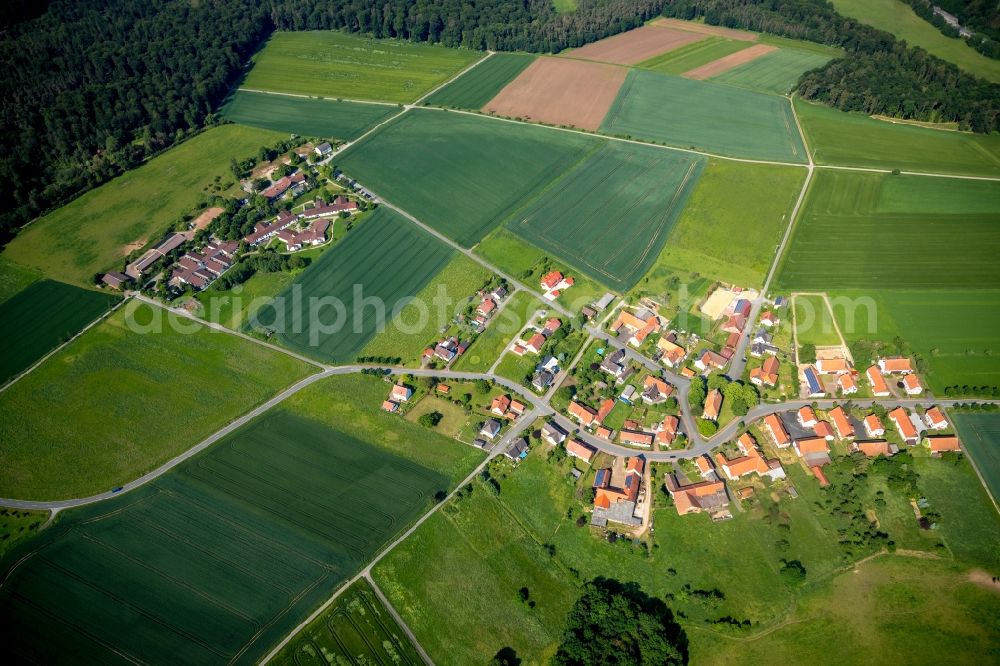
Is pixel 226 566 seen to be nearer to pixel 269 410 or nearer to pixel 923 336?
pixel 269 410

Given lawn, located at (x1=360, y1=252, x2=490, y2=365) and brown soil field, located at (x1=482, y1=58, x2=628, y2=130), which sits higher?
brown soil field, located at (x1=482, y1=58, x2=628, y2=130)

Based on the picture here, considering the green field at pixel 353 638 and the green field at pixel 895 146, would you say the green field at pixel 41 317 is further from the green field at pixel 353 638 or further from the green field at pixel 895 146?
the green field at pixel 895 146

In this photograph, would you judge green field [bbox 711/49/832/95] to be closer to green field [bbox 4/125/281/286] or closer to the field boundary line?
green field [bbox 4/125/281/286]

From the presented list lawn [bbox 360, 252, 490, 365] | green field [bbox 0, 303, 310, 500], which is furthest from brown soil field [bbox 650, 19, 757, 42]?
green field [bbox 0, 303, 310, 500]

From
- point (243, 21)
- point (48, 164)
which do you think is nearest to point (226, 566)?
point (48, 164)

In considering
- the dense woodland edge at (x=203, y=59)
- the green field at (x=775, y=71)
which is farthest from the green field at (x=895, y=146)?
the green field at (x=775, y=71)

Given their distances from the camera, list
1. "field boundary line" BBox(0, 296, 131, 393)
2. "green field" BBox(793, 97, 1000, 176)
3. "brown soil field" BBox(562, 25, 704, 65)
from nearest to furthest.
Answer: "field boundary line" BBox(0, 296, 131, 393) < "green field" BBox(793, 97, 1000, 176) < "brown soil field" BBox(562, 25, 704, 65)
